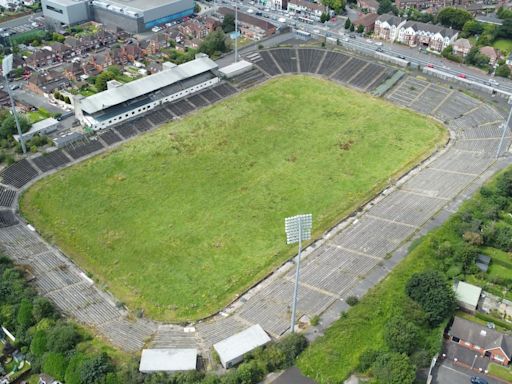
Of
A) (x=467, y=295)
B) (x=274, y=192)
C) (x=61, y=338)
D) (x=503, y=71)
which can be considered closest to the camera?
(x=61, y=338)

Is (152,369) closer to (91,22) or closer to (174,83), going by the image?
(174,83)

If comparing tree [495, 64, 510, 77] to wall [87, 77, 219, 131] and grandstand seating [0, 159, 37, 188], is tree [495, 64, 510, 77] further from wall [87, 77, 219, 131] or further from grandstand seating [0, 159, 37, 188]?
grandstand seating [0, 159, 37, 188]

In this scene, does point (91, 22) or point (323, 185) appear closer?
point (323, 185)

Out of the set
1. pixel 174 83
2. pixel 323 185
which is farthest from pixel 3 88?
pixel 323 185

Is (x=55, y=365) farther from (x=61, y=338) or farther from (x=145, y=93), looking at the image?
(x=145, y=93)

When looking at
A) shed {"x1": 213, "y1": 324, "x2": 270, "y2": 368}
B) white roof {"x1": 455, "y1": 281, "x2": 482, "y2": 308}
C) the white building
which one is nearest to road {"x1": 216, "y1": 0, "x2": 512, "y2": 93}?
the white building

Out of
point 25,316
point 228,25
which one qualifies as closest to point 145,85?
point 228,25
